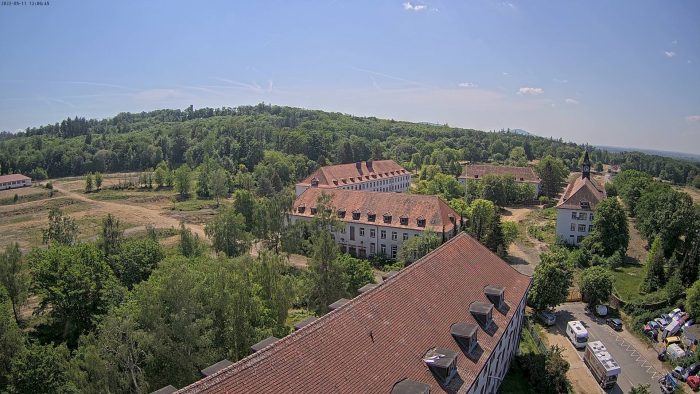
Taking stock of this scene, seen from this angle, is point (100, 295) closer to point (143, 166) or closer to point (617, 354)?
point (617, 354)

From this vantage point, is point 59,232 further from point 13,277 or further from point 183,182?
point 183,182

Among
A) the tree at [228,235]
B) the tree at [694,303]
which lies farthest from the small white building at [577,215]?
the tree at [228,235]

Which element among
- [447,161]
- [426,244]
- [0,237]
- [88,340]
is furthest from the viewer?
[447,161]

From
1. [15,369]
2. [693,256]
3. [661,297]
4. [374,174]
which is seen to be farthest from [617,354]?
[374,174]

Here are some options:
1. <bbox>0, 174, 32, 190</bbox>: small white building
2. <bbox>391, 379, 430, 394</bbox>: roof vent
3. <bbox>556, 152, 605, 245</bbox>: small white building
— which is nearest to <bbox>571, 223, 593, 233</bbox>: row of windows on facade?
<bbox>556, 152, 605, 245</bbox>: small white building

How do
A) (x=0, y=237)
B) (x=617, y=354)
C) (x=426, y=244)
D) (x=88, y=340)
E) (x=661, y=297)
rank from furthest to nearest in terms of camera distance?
(x=0, y=237) → (x=426, y=244) → (x=661, y=297) → (x=617, y=354) → (x=88, y=340)

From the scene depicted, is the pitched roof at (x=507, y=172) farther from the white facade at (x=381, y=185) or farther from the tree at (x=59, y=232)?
the tree at (x=59, y=232)

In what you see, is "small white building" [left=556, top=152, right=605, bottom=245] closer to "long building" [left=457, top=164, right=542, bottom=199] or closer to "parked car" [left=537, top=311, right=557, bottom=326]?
"parked car" [left=537, top=311, right=557, bottom=326]
